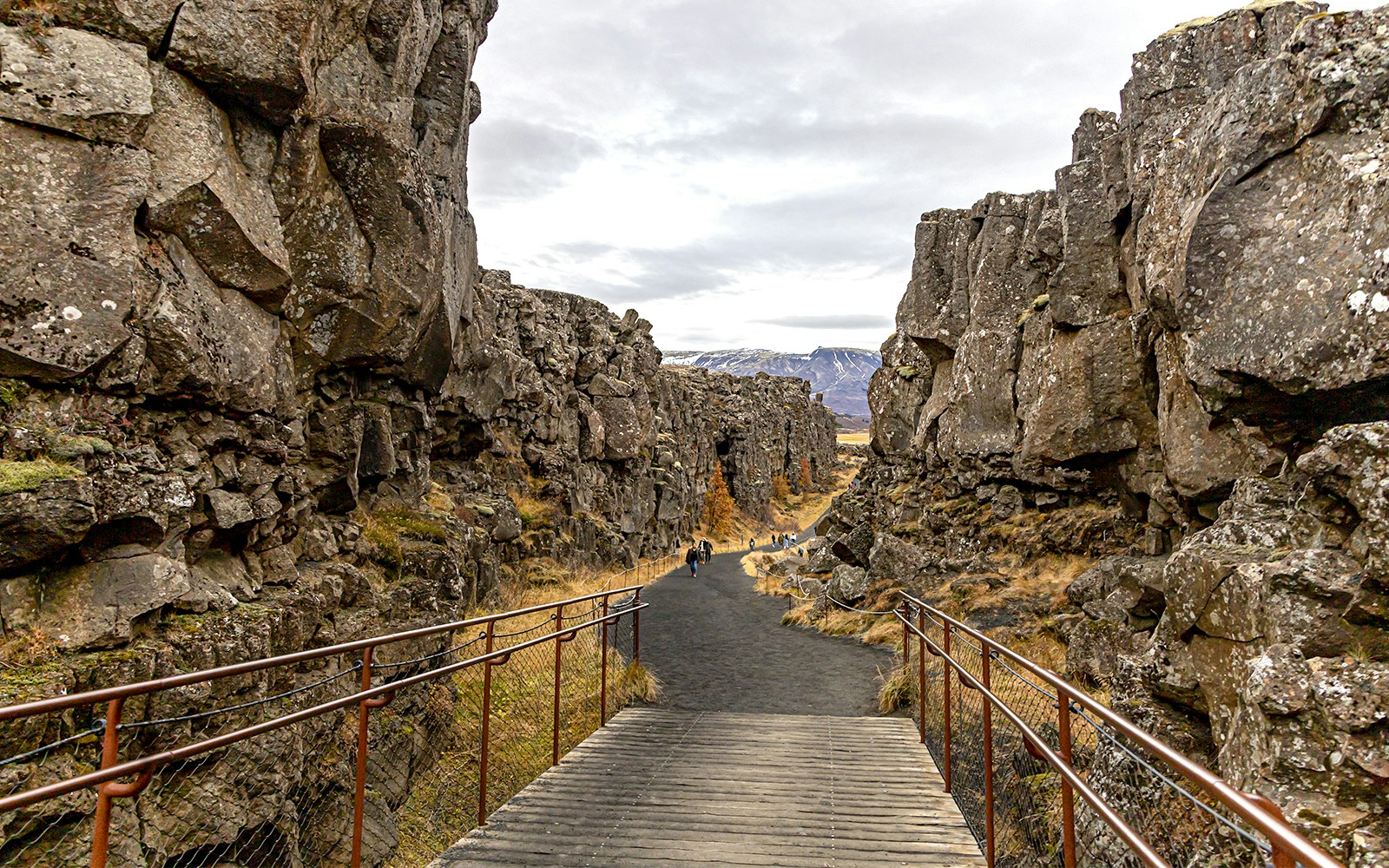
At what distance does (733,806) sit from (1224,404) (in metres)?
7.94

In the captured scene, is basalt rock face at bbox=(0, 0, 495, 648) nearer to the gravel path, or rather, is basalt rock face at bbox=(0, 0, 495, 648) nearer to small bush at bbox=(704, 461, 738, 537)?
the gravel path

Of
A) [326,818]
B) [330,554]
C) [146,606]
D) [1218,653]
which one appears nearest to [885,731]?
[1218,653]

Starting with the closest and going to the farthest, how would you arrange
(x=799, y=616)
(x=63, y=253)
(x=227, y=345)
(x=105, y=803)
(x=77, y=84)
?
(x=105, y=803) → (x=63, y=253) → (x=77, y=84) → (x=227, y=345) → (x=799, y=616)

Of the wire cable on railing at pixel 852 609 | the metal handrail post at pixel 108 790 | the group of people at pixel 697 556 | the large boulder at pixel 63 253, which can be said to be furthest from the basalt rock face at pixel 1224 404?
the group of people at pixel 697 556

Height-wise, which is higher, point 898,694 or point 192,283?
point 192,283

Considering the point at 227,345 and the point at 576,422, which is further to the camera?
the point at 576,422

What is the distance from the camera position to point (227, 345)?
10188mm

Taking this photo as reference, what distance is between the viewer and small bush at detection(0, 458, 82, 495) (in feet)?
23.4

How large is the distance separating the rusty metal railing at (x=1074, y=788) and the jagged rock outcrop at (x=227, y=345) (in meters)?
7.40

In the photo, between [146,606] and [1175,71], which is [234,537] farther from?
[1175,71]

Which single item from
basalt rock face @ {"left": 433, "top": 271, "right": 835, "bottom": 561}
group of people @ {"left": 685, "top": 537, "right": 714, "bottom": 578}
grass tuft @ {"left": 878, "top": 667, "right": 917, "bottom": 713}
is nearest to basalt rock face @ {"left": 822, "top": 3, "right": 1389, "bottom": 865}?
grass tuft @ {"left": 878, "top": 667, "right": 917, "bottom": 713}

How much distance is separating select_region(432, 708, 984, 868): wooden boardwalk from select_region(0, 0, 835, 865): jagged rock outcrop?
3278 millimetres

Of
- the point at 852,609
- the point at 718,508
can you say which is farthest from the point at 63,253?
the point at 718,508

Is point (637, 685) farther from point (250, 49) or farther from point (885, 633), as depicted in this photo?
point (250, 49)
